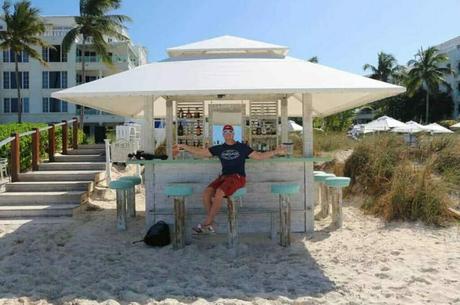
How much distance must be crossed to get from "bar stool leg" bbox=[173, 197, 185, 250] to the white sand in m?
0.15

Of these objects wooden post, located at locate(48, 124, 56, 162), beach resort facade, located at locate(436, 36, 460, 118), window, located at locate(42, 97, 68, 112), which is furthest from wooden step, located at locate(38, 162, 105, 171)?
beach resort facade, located at locate(436, 36, 460, 118)

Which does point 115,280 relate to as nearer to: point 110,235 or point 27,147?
point 110,235

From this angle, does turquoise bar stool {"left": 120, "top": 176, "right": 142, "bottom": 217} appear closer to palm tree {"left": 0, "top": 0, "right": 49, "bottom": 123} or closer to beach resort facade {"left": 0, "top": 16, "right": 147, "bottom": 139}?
palm tree {"left": 0, "top": 0, "right": 49, "bottom": 123}

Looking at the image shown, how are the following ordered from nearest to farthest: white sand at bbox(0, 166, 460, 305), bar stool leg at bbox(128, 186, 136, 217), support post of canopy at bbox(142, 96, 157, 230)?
white sand at bbox(0, 166, 460, 305), support post of canopy at bbox(142, 96, 157, 230), bar stool leg at bbox(128, 186, 136, 217)

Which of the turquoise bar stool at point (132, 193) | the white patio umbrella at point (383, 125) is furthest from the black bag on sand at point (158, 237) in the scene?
the white patio umbrella at point (383, 125)

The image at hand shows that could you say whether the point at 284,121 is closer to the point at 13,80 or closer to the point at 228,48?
the point at 228,48

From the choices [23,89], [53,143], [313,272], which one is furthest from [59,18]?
[313,272]

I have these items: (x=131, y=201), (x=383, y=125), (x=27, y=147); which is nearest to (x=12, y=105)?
(x=383, y=125)

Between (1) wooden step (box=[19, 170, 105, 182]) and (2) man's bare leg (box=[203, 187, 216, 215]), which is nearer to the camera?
(2) man's bare leg (box=[203, 187, 216, 215])

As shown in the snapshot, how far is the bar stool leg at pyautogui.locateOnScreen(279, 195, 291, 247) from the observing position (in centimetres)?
613

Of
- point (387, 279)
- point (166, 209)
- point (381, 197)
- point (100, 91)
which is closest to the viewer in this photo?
point (387, 279)

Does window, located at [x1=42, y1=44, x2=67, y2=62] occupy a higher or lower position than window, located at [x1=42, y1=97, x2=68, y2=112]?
higher

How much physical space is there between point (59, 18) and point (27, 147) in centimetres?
3669

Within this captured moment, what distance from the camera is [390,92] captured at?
6160mm
